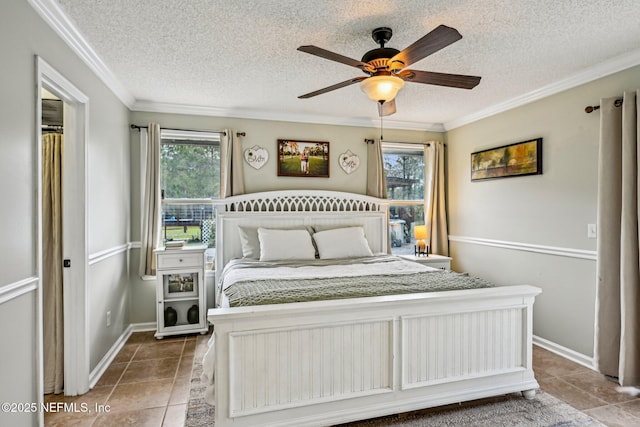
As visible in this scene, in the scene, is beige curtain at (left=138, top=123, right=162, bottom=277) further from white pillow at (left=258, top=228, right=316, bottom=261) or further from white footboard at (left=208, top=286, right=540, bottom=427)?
white footboard at (left=208, top=286, right=540, bottom=427)

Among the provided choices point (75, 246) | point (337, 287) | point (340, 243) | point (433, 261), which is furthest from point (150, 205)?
point (433, 261)

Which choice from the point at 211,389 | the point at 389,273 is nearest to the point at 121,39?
the point at 211,389

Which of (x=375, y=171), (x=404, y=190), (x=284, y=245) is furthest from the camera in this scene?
(x=404, y=190)

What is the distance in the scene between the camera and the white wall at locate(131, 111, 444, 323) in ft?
12.7

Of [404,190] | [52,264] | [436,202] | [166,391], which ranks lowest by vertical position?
[166,391]

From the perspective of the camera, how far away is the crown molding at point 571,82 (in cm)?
267

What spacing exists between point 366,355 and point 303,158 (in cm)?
282

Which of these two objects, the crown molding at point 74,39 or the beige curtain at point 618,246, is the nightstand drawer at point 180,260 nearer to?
the crown molding at point 74,39

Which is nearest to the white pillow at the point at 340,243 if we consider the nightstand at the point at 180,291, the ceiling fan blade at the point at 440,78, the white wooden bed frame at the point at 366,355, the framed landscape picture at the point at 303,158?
the framed landscape picture at the point at 303,158

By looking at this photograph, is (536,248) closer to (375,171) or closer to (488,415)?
(488,415)

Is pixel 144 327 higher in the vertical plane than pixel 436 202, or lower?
lower

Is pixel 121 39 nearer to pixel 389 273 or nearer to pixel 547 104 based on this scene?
pixel 389 273

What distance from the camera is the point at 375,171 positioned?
457 cm

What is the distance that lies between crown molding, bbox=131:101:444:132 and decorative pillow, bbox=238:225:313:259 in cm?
140
